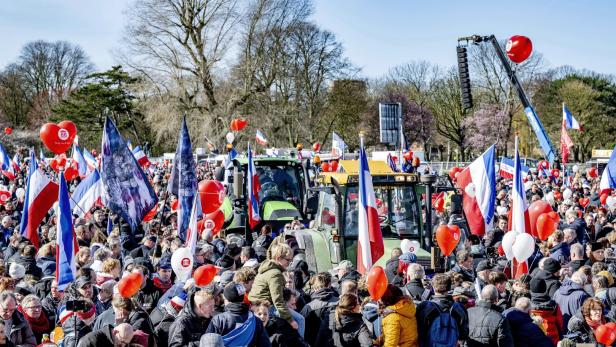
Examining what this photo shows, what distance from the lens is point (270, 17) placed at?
1764 inches

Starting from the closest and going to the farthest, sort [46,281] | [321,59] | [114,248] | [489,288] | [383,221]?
[489,288] → [46,281] → [114,248] → [383,221] → [321,59]

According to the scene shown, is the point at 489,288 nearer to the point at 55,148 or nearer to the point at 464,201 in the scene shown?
the point at 464,201

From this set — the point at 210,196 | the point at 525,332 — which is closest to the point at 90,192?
the point at 210,196

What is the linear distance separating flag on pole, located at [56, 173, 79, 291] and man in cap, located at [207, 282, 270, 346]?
260cm

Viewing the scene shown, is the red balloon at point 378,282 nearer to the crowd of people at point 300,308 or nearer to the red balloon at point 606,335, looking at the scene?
the crowd of people at point 300,308

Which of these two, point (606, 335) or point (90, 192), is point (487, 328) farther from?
point (90, 192)

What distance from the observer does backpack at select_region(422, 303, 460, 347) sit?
6117 mm

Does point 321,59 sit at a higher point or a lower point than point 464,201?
higher

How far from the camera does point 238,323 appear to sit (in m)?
5.74

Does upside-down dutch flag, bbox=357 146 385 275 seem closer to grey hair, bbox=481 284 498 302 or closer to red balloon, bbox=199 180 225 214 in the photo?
grey hair, bbox=481 284 498 302

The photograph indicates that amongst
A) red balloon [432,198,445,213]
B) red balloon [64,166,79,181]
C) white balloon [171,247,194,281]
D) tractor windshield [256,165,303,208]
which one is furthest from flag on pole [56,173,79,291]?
red balloon [432,198,445,213]

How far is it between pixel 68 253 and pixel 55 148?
4511 millimetres

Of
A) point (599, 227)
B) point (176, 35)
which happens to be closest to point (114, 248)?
point (599, 227)

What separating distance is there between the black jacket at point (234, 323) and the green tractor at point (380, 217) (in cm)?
482
